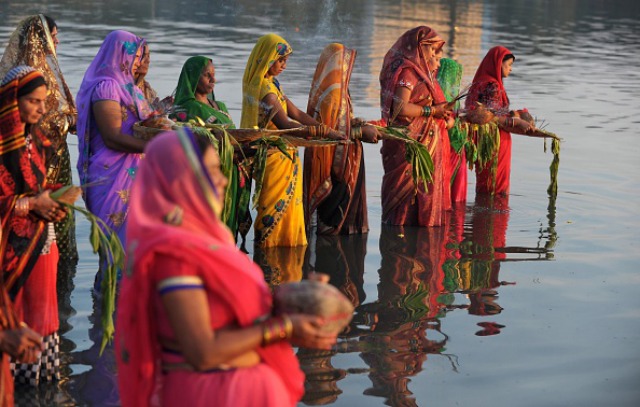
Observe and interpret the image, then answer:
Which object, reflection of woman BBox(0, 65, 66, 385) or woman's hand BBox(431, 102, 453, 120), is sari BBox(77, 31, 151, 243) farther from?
woman's hand BBox(431, 102, 453, 120)

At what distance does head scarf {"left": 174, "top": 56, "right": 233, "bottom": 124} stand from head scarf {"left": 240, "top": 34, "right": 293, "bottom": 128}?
577 mm

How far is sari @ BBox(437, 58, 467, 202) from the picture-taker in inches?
420

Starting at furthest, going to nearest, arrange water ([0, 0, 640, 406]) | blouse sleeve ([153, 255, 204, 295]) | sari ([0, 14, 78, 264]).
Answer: sari ([0, 14, 78, 264]), water ([0, 0, 640, 406]), blouse sleeve ([153, 255, 204, 295])

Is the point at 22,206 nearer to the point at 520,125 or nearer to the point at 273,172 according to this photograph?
the point at 273,172

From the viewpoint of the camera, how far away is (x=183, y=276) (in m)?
3.22

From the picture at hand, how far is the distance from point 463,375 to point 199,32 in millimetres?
22504

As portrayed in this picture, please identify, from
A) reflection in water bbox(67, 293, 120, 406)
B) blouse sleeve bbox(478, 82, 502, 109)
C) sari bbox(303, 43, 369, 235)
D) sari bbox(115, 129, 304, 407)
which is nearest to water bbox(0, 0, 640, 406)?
reflection in water bbox(67, 293, 120, 406)

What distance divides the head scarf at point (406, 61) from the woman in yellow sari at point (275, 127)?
776 mm

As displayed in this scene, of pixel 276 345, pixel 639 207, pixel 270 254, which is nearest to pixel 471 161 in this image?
pixel 639 207

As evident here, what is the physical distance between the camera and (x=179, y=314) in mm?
3215

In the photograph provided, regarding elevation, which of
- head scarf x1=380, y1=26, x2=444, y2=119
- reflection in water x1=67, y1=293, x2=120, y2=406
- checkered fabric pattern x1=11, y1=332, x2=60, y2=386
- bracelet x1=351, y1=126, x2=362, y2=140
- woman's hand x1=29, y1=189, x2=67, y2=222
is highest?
head scarf x1=380, y1=26, x2=444, y2=119

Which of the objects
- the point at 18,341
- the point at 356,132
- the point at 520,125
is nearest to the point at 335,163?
the point at 356,132

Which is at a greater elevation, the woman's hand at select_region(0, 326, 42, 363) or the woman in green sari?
the woman in green sari

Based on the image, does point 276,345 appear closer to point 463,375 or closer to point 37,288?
point 37,288
